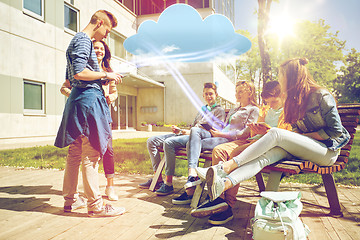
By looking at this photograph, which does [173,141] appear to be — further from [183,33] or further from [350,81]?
[350,81]

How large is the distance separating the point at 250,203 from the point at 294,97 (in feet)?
4.37

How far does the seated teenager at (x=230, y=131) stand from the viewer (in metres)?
3.15

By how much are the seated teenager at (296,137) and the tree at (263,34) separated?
6443 millimetres

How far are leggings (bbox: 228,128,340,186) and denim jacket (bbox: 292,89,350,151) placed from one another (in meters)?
0.10

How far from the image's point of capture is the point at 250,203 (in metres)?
3.20

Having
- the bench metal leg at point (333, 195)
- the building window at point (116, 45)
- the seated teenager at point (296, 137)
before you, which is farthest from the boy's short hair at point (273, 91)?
the building window at point (116, 45)

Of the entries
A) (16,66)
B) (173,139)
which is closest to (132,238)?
(173,139)

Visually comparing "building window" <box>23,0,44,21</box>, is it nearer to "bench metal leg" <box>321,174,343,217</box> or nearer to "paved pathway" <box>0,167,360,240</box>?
"paved pathway" <box>0,167,360,240</box>

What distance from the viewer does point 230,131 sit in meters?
3.39

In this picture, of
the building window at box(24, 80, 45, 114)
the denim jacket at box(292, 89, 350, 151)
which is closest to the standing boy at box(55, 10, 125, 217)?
the denim jacket at box(292, 89, 350, 151)

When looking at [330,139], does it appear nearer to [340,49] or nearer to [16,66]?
[16,66]

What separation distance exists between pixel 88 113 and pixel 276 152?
1823 mm

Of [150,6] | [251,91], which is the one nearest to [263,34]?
[251,91]

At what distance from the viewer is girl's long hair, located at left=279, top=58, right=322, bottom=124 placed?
2.66 m
